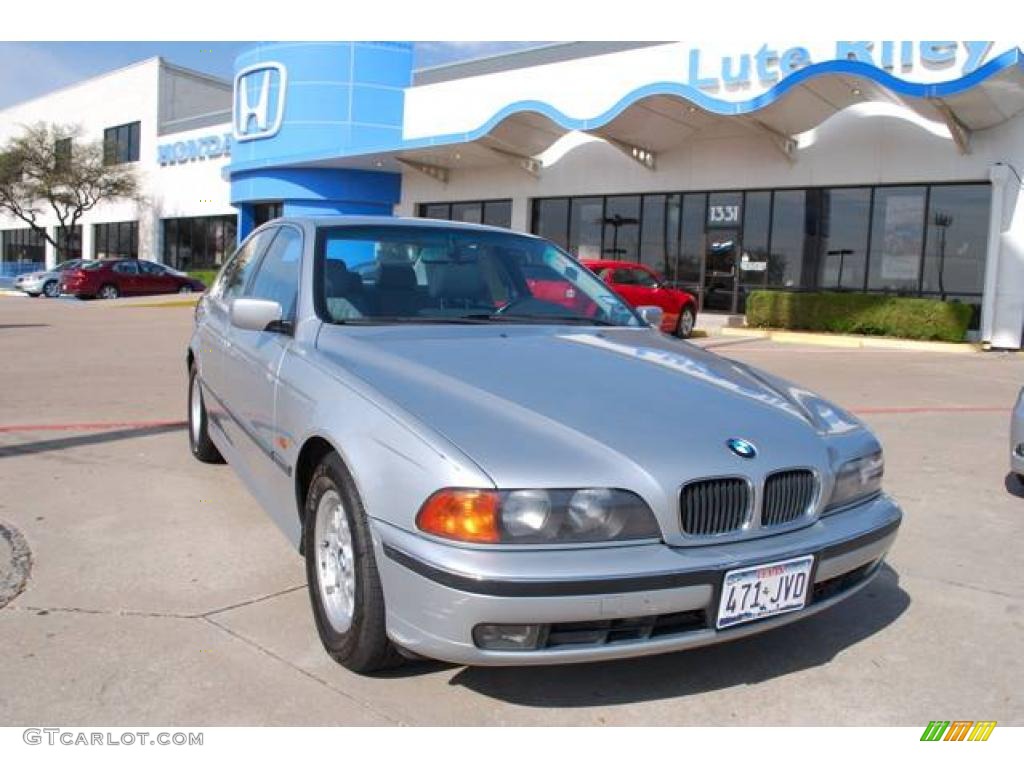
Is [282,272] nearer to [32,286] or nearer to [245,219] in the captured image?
[245,219]

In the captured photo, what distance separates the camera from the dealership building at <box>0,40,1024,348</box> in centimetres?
1692

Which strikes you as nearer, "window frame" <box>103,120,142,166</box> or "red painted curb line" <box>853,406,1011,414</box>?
"red painted curb line" <box>853,406,1011,414</box>

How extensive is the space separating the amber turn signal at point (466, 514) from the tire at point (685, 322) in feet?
49.7

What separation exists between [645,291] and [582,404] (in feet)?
45.9

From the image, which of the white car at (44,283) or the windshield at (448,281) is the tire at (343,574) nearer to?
the windshield at (448,281)

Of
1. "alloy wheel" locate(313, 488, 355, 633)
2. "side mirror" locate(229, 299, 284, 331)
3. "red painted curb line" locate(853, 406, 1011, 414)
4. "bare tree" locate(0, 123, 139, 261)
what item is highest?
"bare tree" locate(0, 123, 139, 261)

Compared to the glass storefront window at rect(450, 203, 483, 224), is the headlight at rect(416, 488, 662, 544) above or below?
below

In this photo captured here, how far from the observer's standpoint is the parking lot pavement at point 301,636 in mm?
2898

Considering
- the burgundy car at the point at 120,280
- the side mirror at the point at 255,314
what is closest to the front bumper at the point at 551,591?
the side mirror at the point at 255,314

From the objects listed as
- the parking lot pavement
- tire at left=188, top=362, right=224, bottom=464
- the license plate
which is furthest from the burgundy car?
the license plate

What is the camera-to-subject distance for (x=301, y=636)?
11.1 feet

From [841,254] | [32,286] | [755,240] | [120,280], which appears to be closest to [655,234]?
[755,240]

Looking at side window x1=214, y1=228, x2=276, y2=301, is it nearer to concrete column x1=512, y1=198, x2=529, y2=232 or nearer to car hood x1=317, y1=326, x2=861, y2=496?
car hood x1=317, y1=326, x2=861, y2=496

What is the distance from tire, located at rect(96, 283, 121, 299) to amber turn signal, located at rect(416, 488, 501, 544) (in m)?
28.6
